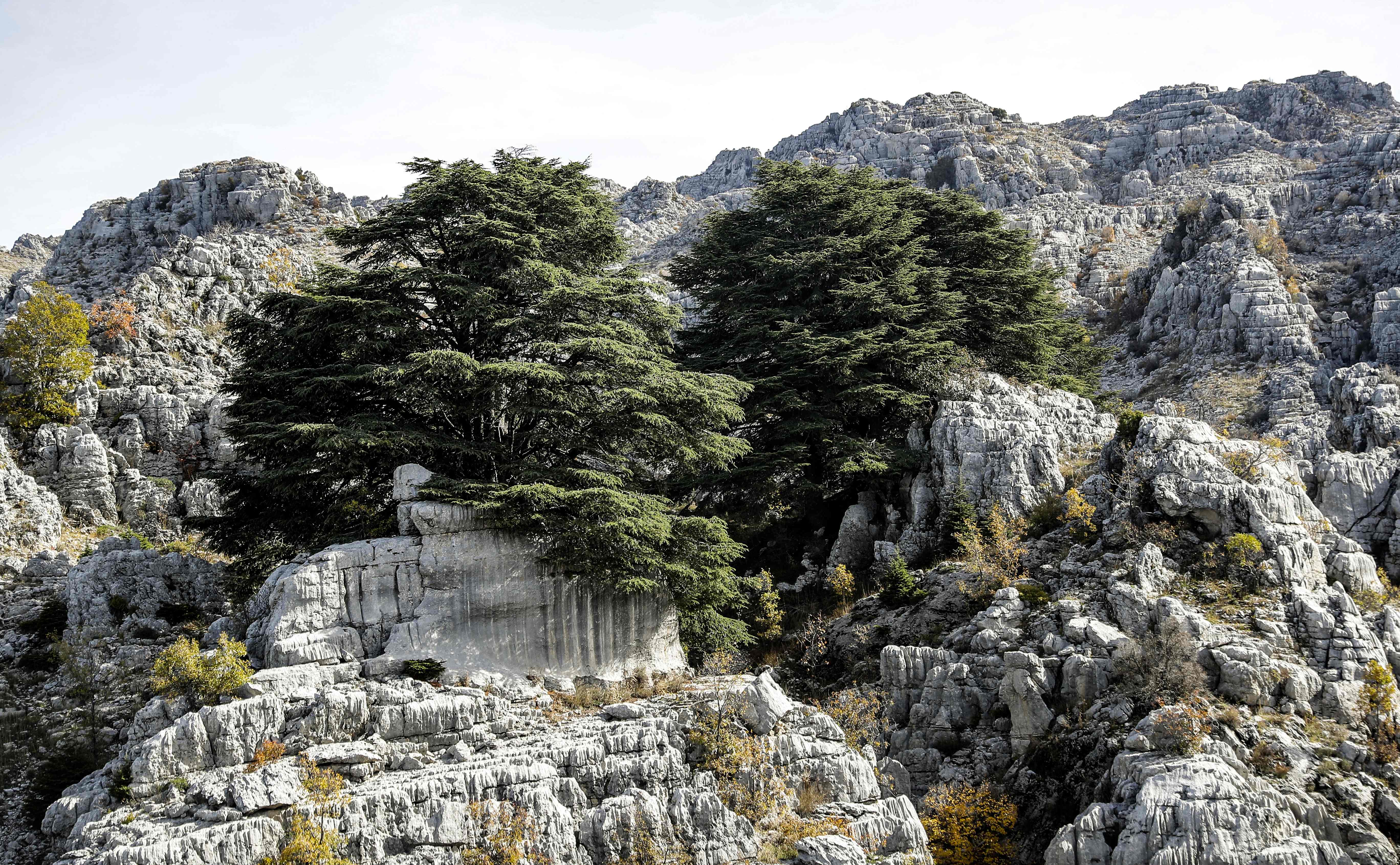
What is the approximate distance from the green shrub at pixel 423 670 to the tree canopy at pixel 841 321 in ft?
35.7

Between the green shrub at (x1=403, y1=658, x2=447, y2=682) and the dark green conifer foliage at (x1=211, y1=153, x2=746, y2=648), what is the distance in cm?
339

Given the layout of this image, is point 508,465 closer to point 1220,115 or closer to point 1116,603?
point 1116,603

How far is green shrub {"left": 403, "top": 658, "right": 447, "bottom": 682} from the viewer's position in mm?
18469

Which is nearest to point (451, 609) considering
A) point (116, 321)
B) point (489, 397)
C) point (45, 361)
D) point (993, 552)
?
point (489, 397)

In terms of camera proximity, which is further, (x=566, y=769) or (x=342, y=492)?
(x=342, y=492)

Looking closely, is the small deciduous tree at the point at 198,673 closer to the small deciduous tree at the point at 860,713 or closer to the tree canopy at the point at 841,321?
the small deciduous tree at the point at 860,713

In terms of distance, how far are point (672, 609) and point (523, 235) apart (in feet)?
32.8

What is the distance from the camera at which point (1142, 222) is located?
247ft

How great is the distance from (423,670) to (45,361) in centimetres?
2968

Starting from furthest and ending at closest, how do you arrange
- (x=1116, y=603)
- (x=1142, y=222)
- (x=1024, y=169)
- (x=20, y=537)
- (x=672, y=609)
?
(x=1024, y=169) → (x=1142, y=222) → (x=20, y=537) → (x=672, y=609) → (x=1116, y=603)

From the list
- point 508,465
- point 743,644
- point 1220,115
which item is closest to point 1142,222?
point 1220,115

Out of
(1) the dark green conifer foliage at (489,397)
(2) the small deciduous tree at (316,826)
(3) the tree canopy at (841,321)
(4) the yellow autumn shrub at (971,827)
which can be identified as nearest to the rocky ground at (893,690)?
(2) the small deciduous tree at (316,826)

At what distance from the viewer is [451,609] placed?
64.9ft

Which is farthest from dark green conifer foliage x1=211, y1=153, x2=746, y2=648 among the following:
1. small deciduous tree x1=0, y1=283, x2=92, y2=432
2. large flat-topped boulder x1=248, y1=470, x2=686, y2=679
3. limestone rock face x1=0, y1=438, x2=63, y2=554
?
small deciduous tree x1=0, y1=283, x2=92, y2=432
